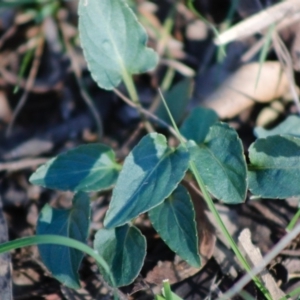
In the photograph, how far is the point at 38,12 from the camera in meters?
2.49

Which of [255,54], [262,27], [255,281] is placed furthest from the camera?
[255,54]

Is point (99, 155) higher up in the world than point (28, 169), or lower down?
higher up

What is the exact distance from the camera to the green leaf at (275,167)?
1.47m

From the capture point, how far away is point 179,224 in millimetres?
1499

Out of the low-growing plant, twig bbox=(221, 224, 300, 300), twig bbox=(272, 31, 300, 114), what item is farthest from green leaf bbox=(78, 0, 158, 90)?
twig bbox=(221, 224, 300, 300)

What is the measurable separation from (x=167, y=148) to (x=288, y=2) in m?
0.88

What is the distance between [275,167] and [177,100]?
0.71m

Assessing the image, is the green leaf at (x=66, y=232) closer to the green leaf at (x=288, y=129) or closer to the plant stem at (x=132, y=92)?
the plant stem at (x=132, y=92)

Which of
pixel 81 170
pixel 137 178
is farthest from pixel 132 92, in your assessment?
pixel 137 178

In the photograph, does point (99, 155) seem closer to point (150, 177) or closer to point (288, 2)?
point (150, 177)

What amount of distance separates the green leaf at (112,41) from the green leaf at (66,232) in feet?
1.37

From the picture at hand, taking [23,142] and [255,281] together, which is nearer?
[255,281]

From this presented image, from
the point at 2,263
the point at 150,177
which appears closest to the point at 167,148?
the point at 150,177

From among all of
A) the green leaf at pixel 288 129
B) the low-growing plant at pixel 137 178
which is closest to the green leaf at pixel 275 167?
the low-growing plant at pixel 137 178
